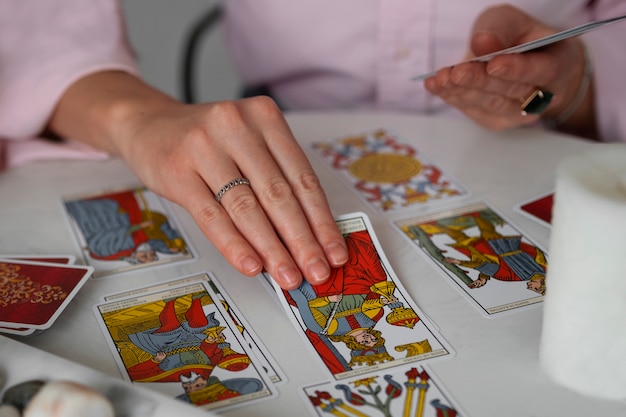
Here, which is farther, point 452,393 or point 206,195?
point 206,195

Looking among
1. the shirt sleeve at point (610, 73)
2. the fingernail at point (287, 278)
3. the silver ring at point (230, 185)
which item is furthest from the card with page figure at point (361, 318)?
the shirt sleeve at point (610, 73)

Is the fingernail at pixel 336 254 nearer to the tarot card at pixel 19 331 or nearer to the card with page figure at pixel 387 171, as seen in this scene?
the card with page figure at pixel 387 171

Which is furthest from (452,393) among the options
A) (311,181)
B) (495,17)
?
(495,17)

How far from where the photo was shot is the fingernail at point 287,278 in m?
0.74

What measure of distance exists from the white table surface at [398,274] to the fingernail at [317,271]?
1.9 inches

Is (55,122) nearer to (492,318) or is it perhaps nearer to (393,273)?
(393,273)

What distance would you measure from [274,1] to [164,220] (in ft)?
1.68

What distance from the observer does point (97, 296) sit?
0.77 meters

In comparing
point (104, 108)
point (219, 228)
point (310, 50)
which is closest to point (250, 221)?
point (219, 228)

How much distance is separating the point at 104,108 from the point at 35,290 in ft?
1.11

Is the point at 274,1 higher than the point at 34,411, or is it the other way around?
the point at 274,1

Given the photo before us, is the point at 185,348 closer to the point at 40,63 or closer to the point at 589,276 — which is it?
the point at 589,276

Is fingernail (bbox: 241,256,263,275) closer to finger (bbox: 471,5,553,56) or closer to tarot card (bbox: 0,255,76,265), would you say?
tarot card (bbox: 0,255,76,265)

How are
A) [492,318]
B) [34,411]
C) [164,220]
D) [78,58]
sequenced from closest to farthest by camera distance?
[34,411]
[492,318]
[164,220]
[78,58]
